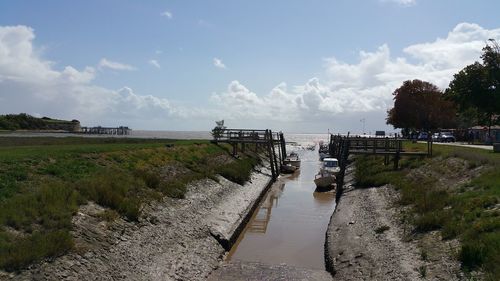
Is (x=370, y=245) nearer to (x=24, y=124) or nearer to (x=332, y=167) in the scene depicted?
(x=332, y=167)

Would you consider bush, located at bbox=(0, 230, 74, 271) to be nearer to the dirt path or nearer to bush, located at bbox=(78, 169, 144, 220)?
bush, located at bbox=(78, 169, 144, 220)

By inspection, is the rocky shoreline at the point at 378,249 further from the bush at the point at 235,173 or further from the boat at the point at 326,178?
the boat at the point at 326,178

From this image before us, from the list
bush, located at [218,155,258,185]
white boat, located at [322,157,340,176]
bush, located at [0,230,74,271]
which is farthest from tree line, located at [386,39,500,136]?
bush, located at [0,230,74,271]

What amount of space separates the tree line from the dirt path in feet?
76.1

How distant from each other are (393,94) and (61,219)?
302 feet

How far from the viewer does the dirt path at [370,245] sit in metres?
15.7

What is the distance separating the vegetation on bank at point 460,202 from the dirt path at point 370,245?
1111 mm

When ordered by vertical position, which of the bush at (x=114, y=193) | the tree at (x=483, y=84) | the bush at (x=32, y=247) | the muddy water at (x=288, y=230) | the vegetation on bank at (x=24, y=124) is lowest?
the muddy water at (x=288, y=230)

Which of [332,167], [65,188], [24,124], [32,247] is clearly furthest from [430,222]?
[24,124]

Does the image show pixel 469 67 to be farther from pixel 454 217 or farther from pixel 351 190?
pixel 454 217

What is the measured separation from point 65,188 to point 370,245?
1180 cm

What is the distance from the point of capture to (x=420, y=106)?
90562 millimetres

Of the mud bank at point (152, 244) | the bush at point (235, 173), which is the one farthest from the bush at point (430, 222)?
the bush at point (235, 173)

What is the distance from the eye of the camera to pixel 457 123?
109 m
